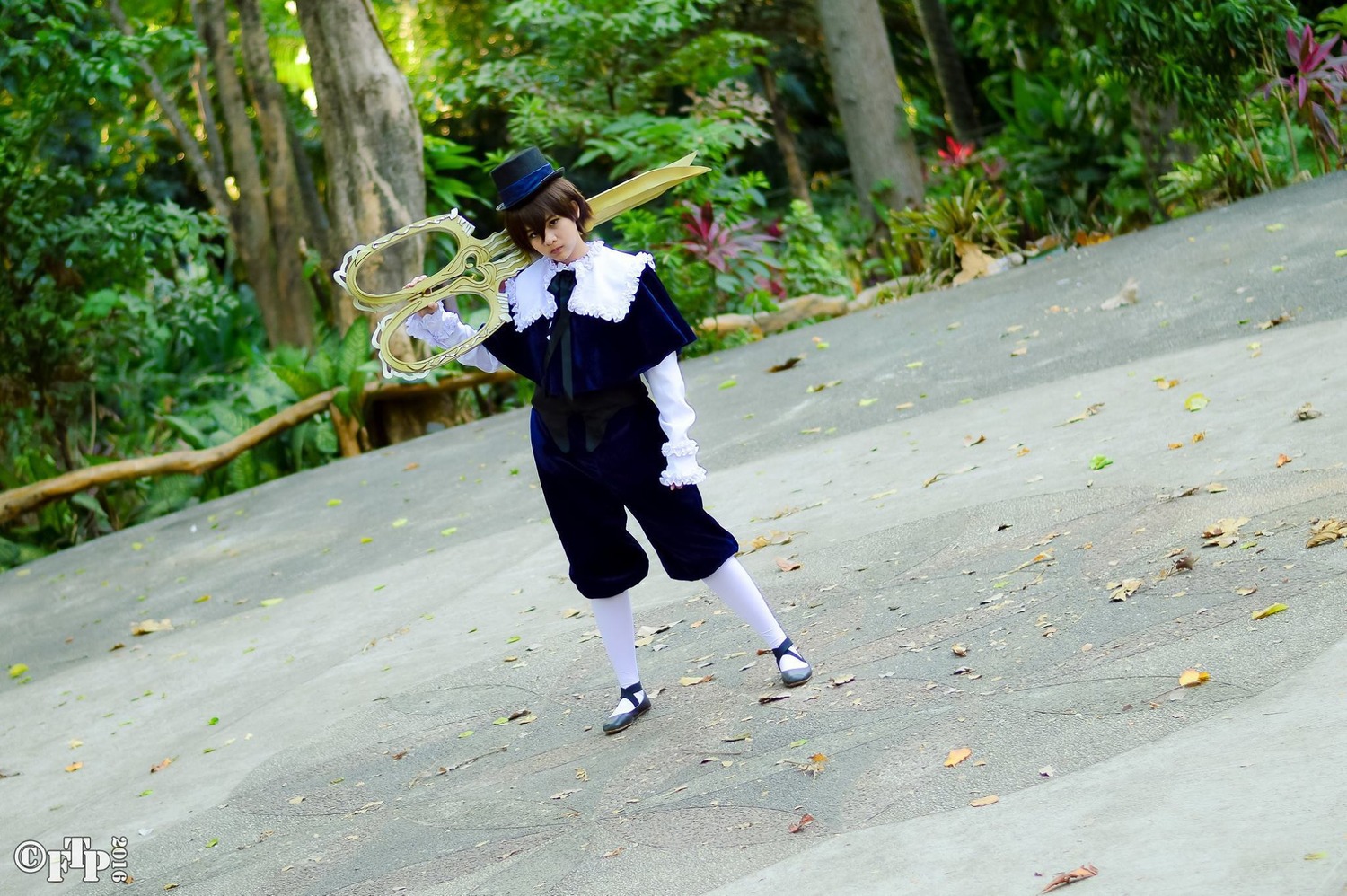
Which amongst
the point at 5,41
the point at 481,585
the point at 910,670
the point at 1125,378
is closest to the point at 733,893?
the point at 910,670

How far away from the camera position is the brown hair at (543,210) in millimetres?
4430

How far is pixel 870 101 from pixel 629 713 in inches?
473

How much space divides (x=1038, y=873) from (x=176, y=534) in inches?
354

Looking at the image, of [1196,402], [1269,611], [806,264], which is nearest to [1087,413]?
[1196,402]

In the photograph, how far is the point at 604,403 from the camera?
452 cm

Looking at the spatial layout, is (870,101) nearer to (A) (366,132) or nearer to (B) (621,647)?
(A) (366,132)

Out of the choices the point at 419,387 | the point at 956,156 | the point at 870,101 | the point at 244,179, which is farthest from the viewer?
the point at 244,179

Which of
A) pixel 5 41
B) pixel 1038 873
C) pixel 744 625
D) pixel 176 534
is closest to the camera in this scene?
pixel 1038 873

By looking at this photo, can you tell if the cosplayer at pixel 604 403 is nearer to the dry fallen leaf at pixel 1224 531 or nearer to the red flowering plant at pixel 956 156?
the dry fallen leaf at pixel 1224 531

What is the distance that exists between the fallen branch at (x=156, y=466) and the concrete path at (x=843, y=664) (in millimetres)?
1999

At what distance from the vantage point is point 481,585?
23.8 feet

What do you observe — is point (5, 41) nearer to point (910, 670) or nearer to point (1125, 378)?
point (1125, 378)

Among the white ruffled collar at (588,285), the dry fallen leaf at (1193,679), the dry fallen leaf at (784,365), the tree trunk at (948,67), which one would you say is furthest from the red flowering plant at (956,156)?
the dry fallen leaf at (1193,679)

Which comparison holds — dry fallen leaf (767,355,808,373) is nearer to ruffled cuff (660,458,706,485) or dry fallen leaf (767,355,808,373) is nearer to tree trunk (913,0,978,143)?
ruffled cuff (660,458,706,485)
